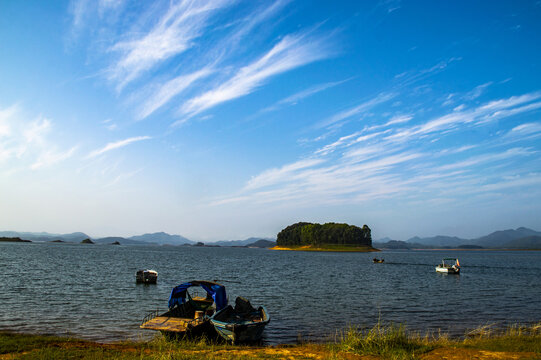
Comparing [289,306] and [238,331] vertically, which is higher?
[238,331]

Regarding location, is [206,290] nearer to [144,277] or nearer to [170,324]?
[170,324]

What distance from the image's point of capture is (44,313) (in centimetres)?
2886

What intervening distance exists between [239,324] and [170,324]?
4726 mm

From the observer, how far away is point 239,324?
21250mm

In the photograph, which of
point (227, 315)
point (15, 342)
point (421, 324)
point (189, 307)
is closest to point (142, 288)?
point (189, 307)

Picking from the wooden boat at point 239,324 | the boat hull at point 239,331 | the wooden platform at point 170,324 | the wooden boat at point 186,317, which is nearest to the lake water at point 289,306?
the wooden boat at point 239,324

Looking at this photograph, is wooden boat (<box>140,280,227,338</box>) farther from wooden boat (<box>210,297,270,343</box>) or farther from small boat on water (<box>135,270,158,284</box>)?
small boat on water (<box>135,270,158,284</box>)

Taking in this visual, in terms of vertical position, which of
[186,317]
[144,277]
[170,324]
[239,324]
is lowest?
[144,277]

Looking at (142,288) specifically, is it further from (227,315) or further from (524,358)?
(524,358)

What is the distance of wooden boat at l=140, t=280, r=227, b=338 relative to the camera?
815 inches

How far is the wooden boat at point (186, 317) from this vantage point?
2071 centimetres

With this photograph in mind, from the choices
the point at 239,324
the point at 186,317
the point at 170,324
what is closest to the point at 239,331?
the point at 239,324

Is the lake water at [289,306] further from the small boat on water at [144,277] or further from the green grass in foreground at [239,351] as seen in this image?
the green grass in foreground at [239,351]

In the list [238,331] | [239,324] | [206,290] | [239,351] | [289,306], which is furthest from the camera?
[289,306]
